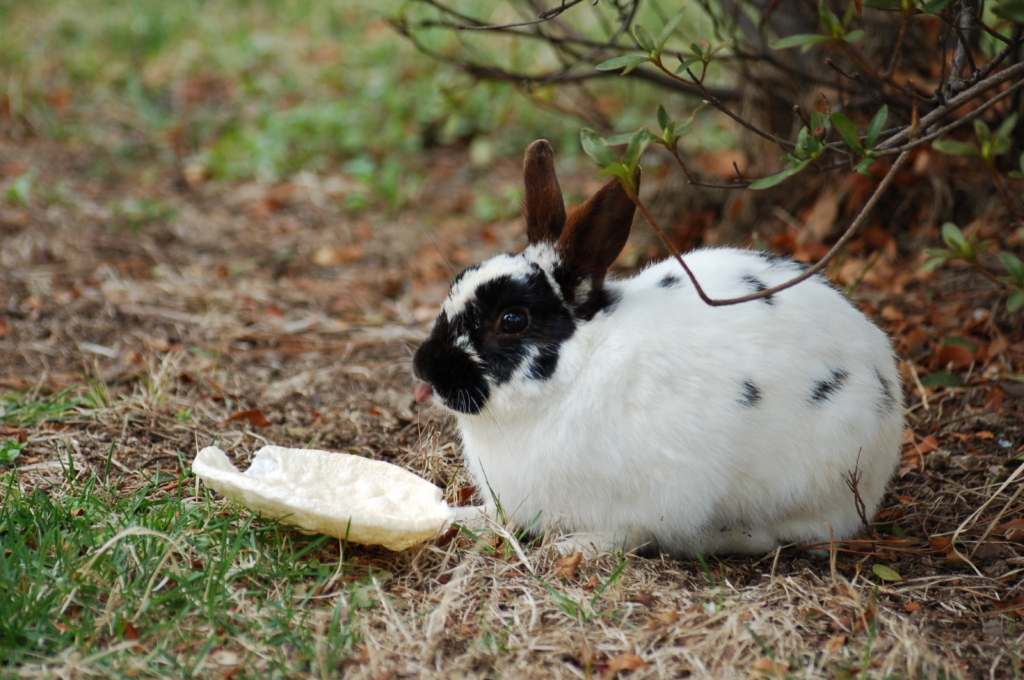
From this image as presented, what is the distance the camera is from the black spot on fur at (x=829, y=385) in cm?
275

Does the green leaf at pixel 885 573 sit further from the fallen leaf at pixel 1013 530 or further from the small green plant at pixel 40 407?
the small green plant at pixel 40 407

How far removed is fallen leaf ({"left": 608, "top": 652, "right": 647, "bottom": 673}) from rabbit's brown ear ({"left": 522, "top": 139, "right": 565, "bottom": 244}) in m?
1.25

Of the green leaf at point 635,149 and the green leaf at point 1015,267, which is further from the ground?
the green leaf at point 635,149

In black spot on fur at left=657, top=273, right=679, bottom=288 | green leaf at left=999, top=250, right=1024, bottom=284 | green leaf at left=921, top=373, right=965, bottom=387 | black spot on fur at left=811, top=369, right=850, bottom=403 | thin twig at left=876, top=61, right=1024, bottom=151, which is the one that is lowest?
green leaf at left=921, top=373, right=965, bottom=387

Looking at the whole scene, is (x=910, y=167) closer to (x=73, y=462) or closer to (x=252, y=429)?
(x=252, y=429)

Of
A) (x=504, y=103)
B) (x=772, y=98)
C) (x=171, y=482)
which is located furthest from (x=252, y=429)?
(x=504, y=103)

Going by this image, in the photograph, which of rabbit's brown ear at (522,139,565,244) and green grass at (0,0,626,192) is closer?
rabbit's brown ear at (522,139,565,244)

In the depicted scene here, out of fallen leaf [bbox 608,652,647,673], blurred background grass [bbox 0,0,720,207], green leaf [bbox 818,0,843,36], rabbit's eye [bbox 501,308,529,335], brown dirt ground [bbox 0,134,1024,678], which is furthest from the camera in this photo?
blurred background grass [bbox 0,0,720,207]

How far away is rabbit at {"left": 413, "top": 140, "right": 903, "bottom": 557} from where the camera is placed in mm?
2697

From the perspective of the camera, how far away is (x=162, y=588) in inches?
95.7

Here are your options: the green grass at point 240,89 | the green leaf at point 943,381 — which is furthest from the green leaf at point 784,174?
the green grass at point 240,89

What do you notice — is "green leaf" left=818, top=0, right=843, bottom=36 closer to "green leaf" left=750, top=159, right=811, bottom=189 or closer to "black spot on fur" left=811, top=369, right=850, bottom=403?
"green leaf" left=750, top=159, right=811, bottom=189

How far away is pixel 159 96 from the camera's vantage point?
312 inches

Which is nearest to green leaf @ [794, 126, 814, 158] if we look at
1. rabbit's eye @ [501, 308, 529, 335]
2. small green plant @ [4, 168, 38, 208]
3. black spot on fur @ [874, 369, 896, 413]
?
black spot on fur @ [874, 369, 896, 413]
